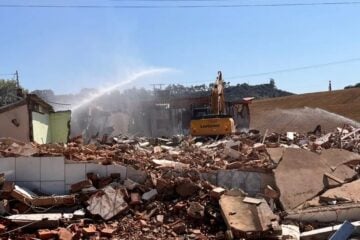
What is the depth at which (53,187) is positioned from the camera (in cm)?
840

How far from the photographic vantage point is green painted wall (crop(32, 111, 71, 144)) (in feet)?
53.4

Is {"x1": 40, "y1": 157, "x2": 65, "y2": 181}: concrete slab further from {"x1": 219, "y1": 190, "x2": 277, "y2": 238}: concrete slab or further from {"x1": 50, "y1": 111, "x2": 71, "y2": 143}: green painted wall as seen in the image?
{"x1": 50, "y1": 111, "x2": 71, "y2": 143}: green painted wall

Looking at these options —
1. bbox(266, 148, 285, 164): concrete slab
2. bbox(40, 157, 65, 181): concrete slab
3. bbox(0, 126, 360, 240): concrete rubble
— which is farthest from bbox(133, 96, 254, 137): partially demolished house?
bbox(40, 157, 65, 181): concrete slab

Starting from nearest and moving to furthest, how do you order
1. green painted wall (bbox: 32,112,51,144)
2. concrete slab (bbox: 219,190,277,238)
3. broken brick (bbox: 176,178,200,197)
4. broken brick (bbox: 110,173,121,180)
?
concrete slab (bbox: 219,190,277,238) < broken brick (bbox: 176,178,200,197) < broken brick (bbox: 110,173,121,180) < green painted wall (bbox: 32,112,51,144)

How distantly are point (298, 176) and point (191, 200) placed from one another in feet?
7.11

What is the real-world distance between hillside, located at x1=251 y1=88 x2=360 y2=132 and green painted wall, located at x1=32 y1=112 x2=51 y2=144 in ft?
64.9

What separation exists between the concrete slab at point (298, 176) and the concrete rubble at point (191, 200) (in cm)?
2

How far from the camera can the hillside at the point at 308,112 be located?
35.7 meters

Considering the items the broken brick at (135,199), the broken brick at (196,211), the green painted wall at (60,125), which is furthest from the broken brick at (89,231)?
the green painted wall at (60,125)

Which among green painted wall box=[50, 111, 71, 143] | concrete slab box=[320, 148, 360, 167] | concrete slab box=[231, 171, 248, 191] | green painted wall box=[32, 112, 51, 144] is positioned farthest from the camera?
green painted wall box=[50, 111, 71, 143]

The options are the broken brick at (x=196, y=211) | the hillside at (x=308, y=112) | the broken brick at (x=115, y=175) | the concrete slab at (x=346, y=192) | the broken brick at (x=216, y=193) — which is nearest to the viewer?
the broken brick at (x=196, y=211)

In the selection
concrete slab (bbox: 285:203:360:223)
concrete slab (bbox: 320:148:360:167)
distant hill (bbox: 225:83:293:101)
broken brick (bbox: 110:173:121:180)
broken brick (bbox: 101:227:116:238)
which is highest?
distant hill (bbox: 225:83:293:101)

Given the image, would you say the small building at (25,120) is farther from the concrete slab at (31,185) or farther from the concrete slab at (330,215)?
the concrete slab at (330,215)

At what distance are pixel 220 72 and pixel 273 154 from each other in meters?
13.0
